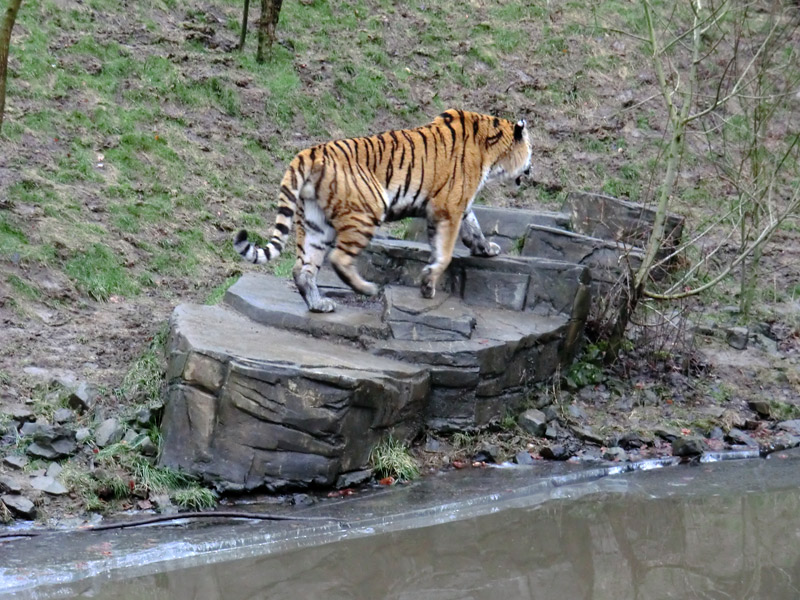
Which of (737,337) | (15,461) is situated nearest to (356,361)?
(15,461)

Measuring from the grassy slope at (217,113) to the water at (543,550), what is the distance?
273 cm

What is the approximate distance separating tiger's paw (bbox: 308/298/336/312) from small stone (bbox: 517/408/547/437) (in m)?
1.76

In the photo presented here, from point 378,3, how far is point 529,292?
28.9 feet

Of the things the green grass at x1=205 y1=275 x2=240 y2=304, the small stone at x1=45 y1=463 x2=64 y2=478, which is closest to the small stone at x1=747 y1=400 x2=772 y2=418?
the green grass at x1=205 y1=275 x2=240 y2=304

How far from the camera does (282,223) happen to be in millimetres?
7078

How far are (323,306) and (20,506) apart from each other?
2.71 m

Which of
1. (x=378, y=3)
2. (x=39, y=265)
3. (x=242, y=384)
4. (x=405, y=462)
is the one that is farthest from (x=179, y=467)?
(x=378, y=3)

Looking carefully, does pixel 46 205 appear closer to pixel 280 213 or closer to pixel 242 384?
pixel 280 213

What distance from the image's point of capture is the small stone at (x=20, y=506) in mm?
5755

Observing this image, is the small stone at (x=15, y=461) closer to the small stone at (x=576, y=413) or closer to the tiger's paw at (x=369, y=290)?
the tiger's paw at (x=369, y=290)

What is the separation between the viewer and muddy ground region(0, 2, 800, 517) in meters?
7.67

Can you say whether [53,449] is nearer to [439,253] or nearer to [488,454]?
[488,454]

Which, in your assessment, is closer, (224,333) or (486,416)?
(224,333)

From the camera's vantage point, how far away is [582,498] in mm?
6730
